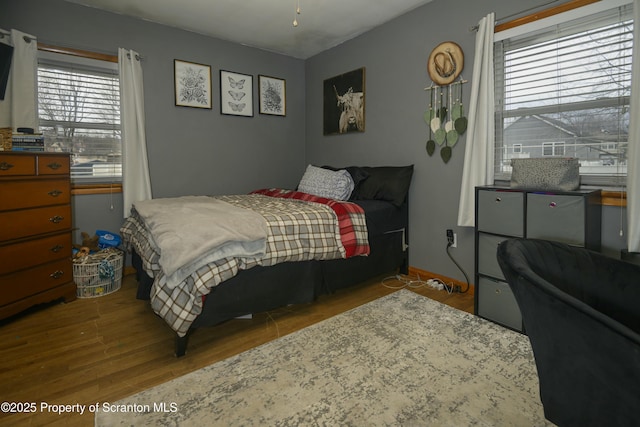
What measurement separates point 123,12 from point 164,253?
267 cm

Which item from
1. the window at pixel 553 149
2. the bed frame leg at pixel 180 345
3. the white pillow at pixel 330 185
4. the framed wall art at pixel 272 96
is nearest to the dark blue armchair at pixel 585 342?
the window at pixel 553 149

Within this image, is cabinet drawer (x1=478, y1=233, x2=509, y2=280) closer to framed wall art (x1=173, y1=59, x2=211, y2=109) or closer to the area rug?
the area rug

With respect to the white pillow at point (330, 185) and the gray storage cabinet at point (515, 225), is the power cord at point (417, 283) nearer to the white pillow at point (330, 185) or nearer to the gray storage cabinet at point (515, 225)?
the gray storage cabinet at point (515, 225)

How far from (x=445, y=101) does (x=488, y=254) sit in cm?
138

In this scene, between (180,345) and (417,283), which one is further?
(417,283)

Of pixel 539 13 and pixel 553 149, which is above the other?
pixel 539 13

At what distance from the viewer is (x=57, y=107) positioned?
9.71ft

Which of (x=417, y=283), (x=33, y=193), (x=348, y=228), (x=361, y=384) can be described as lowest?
(x=361, y=384)

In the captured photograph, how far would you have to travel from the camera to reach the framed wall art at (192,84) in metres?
3.47

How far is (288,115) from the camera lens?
170 inches

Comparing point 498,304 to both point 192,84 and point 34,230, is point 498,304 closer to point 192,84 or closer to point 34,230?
point 34,230

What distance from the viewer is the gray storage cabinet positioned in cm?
185

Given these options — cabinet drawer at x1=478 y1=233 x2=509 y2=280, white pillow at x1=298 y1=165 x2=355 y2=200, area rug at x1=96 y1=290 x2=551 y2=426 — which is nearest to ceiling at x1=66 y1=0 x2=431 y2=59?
white pillow at x1=298 y1=165 x2=355 y2=200

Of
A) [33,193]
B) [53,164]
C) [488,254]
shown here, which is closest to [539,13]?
[488,254]
